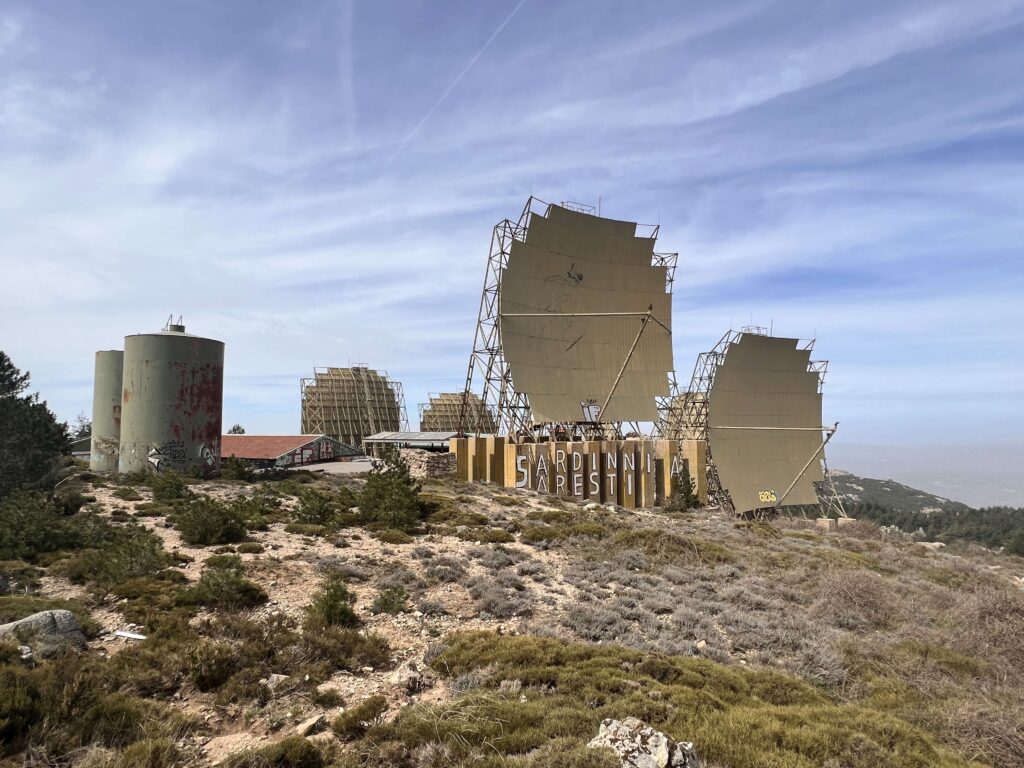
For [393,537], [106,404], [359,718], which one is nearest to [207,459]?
[106,404]

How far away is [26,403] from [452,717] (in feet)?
79.9

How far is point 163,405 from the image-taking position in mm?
27891

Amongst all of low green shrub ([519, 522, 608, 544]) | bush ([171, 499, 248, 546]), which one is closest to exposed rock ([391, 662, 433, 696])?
bush ([171, 499, 248, 546])

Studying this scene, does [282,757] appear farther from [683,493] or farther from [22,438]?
[683,493]

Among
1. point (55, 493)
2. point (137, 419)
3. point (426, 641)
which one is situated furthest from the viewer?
point (137, 419)

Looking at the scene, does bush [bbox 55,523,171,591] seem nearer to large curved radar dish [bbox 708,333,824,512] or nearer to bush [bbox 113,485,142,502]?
bush [bbox 113,485,142,502]

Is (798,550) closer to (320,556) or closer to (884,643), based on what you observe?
(884,643)

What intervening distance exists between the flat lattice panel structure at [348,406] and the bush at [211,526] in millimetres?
48687

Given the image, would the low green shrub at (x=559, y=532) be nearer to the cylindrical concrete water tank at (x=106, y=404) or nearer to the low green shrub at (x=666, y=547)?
the low green shrub at (x=666, y=547)

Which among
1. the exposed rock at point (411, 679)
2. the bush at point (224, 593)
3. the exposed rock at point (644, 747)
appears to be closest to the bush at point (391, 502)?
the bush at point (224, 593)

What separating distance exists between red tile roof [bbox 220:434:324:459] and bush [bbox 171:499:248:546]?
104 ft

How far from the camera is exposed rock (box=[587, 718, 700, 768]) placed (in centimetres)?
638

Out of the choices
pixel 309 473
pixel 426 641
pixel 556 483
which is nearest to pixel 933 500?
pixel 556 483

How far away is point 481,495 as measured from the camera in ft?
96.3
